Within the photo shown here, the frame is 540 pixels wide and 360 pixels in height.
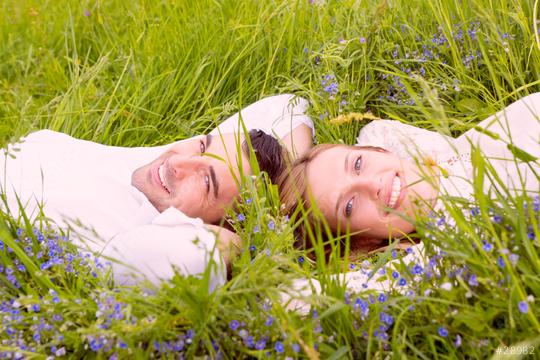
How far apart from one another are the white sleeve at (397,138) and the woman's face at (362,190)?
1.68 ft

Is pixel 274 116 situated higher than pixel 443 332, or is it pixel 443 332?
pixel 274 116

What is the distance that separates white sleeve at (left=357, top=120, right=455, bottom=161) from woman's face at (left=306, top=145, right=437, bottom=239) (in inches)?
20.2

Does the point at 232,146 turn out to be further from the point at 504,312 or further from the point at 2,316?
the point at 504,312

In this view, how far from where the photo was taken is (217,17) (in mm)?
4371

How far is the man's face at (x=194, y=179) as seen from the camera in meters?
3.24

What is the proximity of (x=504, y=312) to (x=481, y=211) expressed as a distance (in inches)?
11.5

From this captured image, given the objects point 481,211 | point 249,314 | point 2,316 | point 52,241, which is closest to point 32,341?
point 2,316

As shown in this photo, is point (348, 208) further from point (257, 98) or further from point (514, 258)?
point (257, 98)

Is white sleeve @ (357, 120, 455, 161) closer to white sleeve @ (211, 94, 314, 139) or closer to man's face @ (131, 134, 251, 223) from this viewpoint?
white sleeve @ (211, 94, 314, 139)

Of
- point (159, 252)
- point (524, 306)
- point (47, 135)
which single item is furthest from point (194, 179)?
point (524, 306)

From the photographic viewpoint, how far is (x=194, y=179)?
328cm

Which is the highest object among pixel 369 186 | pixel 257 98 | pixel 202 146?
pixel 257 98

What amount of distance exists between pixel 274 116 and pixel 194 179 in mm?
911

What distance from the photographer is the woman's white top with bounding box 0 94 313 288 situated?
105 inches
